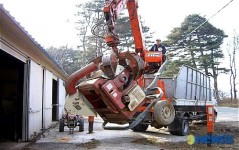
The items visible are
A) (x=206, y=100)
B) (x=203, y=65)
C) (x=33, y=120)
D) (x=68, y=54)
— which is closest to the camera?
(x=33, y=120)

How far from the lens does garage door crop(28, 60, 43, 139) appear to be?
11805 mm

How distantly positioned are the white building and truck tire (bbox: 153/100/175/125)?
3620 millimetres

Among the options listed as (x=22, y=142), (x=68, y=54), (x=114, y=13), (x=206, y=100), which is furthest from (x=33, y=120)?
(x=68, y=54)

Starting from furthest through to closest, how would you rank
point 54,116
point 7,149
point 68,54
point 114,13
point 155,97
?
point 68,54 < point 54,116 < point 7,149 < point 114,13 < point 155,97

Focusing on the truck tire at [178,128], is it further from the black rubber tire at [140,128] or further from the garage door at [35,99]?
the garage door at [35,99]

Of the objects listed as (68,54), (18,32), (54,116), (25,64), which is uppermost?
(68,54)

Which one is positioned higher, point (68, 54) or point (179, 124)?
point (68, 54)

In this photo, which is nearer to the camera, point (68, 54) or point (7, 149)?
point (7, 149)

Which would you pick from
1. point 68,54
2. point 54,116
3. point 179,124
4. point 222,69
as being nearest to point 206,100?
point 179,124

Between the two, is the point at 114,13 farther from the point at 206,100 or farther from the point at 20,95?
the point at 206,100

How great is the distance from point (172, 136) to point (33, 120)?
5.27 metres

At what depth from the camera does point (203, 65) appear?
44531 millimetres

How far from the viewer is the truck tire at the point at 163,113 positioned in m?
6.47

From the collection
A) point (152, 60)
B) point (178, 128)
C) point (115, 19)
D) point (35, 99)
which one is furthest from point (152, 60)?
point (35, 99)
